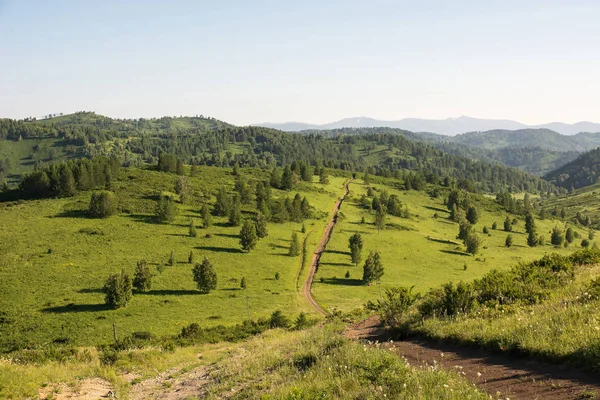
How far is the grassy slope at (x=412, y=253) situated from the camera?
72.2m

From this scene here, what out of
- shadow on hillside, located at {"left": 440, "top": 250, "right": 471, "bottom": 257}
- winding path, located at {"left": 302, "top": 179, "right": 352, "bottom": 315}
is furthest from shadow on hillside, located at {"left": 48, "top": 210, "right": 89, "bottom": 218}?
shadow on hillside, located at {"left": 440, "top": 250, "right": 471, "bottom": 257}

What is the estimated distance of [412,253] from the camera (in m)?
97.1

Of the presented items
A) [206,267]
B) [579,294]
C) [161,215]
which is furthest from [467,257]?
[579,294]

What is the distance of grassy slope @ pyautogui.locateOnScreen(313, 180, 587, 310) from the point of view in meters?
72.2

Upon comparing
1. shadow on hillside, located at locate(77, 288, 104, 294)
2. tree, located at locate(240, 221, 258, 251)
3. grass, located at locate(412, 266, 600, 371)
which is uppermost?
grass, located at locate(412, 266, 600, 371)

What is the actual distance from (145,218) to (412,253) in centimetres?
7108

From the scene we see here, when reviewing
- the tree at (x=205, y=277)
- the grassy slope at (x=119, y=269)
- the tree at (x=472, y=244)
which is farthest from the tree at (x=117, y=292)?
the tree at (x=472, y=244)

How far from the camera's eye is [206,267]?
66.2 meters

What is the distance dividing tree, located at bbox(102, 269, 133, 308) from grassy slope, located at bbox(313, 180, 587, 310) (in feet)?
101

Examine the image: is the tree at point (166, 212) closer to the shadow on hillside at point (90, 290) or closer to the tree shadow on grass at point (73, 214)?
the tree shadow on grass at point (73, 214)

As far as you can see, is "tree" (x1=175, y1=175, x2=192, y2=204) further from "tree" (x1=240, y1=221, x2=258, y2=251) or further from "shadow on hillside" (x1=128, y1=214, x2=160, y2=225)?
"tree" (x1=240, y1=221, x2=258, y2=251)

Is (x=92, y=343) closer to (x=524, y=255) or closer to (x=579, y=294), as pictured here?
(x=579, y=294)

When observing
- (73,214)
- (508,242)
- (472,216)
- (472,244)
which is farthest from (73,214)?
(472,216)

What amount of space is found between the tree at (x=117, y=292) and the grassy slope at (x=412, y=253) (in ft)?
101
